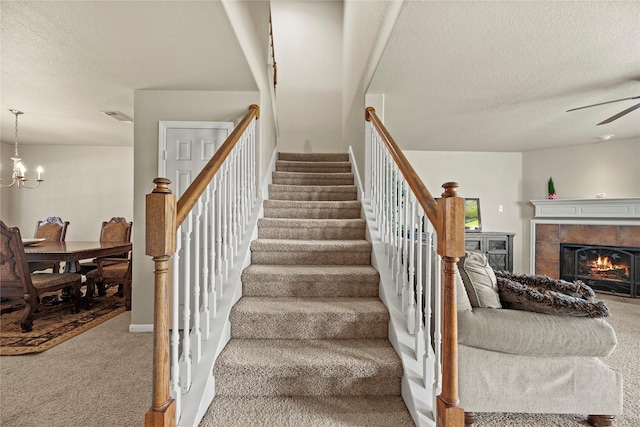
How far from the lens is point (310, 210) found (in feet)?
10.4

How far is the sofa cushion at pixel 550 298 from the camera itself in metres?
1.70

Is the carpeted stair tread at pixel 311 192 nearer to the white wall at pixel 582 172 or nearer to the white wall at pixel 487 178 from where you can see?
the white wall at pixel 487 178

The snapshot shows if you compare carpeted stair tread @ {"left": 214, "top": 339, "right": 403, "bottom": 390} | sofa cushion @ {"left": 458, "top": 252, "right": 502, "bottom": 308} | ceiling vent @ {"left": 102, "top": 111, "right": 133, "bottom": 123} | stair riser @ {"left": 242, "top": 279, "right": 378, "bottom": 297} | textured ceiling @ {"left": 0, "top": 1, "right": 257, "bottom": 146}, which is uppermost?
ceiling vent @ {"left": 102, "top": 111, "right": 133, "bottom": 123}

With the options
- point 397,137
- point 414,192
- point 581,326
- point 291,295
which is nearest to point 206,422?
point 291,295

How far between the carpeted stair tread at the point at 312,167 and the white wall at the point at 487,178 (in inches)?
82.4

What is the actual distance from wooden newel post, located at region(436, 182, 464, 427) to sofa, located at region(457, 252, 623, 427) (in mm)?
404

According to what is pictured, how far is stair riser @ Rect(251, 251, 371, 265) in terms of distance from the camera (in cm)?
254

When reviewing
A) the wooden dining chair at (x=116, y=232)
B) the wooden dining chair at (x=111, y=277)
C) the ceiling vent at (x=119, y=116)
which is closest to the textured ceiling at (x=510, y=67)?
the ceiling vent at (x=119, y=116)

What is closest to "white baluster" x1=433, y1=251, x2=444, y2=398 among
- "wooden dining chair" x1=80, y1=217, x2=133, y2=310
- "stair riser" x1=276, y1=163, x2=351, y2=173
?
"stair riser" x1=276, y1=163, x2=351, y2=173

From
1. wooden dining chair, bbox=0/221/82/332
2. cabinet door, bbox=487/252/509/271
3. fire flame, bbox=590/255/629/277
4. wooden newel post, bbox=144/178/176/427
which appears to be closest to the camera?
wooden newel post, bbox=144/178/176/427

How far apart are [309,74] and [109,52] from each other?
Answer: 4130 millimetres

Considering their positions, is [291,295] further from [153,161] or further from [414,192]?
[153,161]

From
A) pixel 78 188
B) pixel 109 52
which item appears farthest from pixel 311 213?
pixel 78 188

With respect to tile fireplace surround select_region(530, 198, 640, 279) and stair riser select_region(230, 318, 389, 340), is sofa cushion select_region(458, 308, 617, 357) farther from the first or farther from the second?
tile fireplace surround select_region(530, 198, 640, 279)
